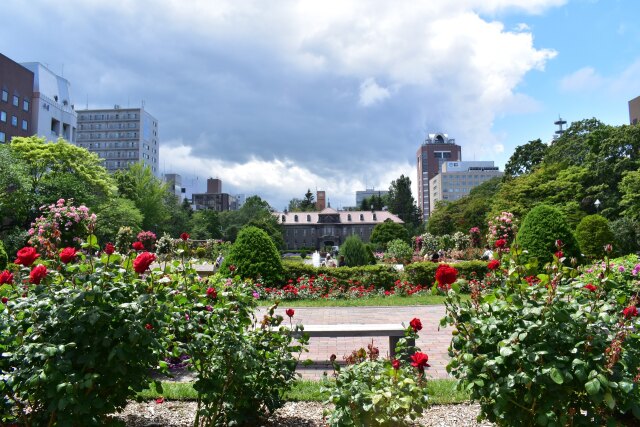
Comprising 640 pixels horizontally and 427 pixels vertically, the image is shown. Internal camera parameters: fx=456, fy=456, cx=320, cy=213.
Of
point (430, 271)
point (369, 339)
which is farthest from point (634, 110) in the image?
point (369, 339)

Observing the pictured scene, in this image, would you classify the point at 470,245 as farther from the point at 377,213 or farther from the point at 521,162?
the point at 377,213

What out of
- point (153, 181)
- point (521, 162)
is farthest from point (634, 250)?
point (153, 181)

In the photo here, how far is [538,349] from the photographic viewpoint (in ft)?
8.02

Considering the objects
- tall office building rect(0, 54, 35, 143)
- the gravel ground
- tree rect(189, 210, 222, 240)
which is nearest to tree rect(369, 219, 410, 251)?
tree rect(189, 210, 222, 240)

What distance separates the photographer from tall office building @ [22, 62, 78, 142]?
54000mm

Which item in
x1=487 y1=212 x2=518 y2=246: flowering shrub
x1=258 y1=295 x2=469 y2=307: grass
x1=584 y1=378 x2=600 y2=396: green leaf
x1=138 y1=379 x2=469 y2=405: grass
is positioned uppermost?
x1=487 y1=212 x2=518 y2=246: flowering shrub

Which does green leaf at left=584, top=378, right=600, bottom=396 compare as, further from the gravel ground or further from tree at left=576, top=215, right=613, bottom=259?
tree at left=576, top=215, right=613, bottom=259

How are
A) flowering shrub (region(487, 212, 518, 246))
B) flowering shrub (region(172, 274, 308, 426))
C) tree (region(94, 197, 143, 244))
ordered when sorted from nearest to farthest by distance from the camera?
flowering shrub (region(172, 274, 308, 426))
flowering shrub (region(487, 212, 518, 246))
tree (region(94, 197, 143, 244))

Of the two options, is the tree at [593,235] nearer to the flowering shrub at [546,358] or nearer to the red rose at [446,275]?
the flowering shrub at [546,358]

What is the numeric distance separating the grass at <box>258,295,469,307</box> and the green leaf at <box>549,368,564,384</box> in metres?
9.47

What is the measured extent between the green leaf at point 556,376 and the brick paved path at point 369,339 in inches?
101

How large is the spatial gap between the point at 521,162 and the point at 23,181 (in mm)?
45185

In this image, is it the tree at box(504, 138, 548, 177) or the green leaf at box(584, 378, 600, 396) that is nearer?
the green leaf at box(584, 378, 600, 396)

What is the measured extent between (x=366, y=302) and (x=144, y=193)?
159ft
